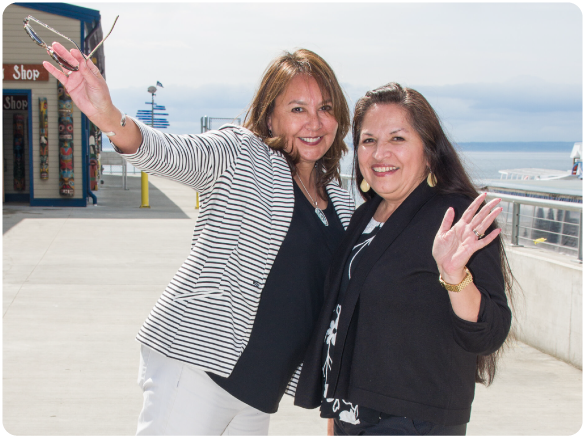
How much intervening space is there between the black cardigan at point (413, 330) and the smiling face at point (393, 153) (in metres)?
0.25

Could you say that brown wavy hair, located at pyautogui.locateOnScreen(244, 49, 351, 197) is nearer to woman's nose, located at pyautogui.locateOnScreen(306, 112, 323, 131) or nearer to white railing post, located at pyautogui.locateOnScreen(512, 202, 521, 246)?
woman's nose, located at pyautogui.locateOnScreen(306, 112, 323, 131)

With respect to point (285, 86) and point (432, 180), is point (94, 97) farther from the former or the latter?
point (432, 180)

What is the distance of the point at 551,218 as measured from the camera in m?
5.32

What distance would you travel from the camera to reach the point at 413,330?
1921 mm

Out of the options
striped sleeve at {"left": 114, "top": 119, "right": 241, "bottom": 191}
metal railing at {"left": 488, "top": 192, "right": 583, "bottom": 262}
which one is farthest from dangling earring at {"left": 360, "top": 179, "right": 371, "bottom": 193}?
metal railing at {"left": 488, "top": 192, "right": 583, "bottom": 262}

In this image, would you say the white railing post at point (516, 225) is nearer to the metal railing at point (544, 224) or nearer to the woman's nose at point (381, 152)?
the metal railing at point (544, 224)

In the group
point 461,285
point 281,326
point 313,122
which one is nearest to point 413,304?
point 461,285

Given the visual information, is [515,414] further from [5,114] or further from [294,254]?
[5,114]

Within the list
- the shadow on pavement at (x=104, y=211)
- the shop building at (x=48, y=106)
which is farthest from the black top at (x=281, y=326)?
the shop building at (x=48, y=106)

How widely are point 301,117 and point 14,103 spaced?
47.9ft

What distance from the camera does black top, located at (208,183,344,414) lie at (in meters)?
2.05

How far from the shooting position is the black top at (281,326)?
2.05m

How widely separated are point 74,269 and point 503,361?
511 cm

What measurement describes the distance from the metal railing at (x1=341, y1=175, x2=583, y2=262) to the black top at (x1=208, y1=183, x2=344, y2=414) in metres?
2.54
